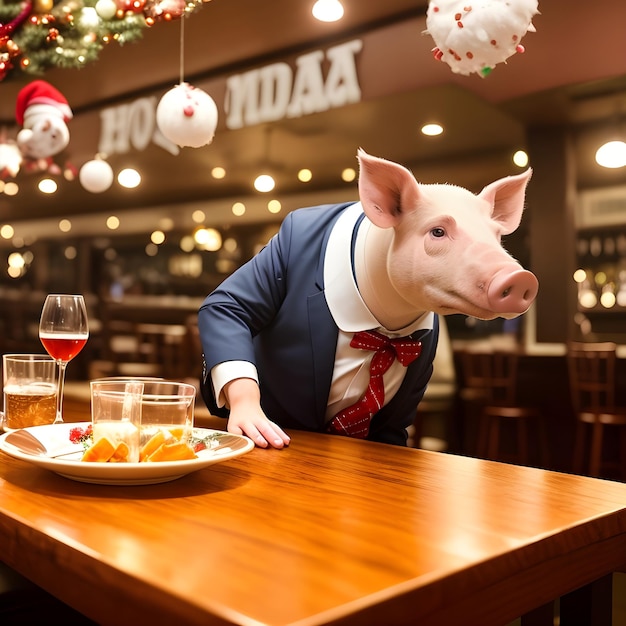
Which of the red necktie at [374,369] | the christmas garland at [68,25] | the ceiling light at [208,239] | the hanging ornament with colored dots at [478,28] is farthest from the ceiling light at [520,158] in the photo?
the red necktie at [374,369]

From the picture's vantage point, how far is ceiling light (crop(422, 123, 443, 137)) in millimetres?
4703

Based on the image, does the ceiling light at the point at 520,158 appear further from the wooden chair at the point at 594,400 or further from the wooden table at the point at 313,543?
the wooden table at the point at 313,543

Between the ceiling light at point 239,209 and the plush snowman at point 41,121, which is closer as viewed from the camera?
the plush snowman at point 41,121

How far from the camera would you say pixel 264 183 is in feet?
18.4

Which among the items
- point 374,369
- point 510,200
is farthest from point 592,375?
point 374,369

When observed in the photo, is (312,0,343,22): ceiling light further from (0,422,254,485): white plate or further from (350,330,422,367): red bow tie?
(0,422,254,485): white plate

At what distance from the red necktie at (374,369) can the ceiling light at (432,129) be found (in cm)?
356

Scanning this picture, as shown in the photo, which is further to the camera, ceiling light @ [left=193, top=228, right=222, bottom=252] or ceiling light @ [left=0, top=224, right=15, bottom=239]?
ceiling light @ [left=0, top=224, right=15, bottom=239]

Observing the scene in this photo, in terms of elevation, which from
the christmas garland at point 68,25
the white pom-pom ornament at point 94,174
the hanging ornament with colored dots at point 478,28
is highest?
the christmas garland at point 68,25

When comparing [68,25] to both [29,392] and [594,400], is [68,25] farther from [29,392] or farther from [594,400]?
[594,400]

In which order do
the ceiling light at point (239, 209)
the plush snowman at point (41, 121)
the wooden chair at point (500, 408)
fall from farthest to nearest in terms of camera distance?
the ceiling light at point (239, 209) → the wooden chair at point (500, 408) → the plush snowman at point (41, 121)

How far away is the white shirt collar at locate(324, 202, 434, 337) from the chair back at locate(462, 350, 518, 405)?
3.16m

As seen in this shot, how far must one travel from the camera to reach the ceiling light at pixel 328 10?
3.95m

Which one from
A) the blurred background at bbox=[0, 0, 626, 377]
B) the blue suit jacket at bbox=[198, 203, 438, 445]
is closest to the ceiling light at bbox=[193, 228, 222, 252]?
the blurred background at bbox=[0, 0, 626, 377]
